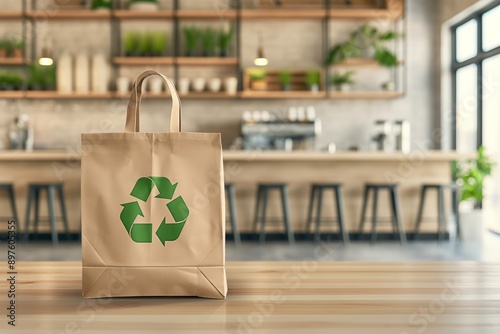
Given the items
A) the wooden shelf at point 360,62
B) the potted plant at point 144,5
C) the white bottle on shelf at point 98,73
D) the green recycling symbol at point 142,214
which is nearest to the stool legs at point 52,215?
the white bottle on shelf at point 98,73

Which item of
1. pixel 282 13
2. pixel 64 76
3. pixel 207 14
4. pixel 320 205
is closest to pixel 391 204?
pixel 320 205

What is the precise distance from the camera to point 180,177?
76cm

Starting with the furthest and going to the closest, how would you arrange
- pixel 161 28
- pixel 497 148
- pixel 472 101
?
pixel 161 28
pixel 472 101
pixel 497 148

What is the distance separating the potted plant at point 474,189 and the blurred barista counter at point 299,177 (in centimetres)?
44

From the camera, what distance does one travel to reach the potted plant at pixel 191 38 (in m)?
6.77

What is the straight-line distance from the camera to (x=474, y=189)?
5.75 meters

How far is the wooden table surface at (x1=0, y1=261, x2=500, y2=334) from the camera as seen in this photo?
64 centimetres

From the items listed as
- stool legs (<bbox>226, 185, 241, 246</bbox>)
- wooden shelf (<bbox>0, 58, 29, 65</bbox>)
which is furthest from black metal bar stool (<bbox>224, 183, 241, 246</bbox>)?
wooden shelf (<bbox>0, 58, 29, 65</bbox>)

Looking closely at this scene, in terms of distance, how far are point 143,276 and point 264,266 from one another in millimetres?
289

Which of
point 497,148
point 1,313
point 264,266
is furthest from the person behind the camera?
point 497,148

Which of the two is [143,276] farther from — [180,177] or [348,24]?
[348,24]

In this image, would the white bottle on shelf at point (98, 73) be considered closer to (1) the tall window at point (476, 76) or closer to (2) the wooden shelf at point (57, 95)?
(2) the wooden shelf at point (57, 95)

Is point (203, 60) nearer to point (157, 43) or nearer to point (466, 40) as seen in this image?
point (157, 43)

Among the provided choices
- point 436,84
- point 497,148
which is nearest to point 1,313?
point 497,148
